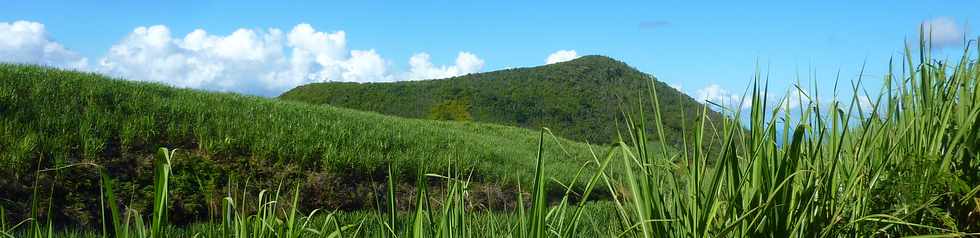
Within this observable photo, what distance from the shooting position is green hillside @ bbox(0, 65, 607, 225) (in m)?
5.88

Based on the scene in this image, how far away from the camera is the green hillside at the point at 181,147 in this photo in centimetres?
588

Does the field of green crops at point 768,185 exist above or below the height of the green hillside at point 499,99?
below

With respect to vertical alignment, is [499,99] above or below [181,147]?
above

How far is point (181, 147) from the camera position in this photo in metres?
6.94

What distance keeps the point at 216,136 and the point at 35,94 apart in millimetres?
2015

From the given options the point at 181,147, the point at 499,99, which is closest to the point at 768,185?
the point at 181,147

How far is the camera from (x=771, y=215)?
2076 mm

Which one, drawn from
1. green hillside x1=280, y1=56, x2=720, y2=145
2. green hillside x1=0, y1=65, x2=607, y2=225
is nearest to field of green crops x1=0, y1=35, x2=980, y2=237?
green hillside x1=0, y1=65, x2=607, y2=225

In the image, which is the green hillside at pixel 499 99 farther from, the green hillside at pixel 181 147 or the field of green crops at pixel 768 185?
the field of green crops at pixel 768 185

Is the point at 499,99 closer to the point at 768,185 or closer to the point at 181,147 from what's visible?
the point at 181,147

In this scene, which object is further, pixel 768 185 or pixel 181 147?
pixel 181 147

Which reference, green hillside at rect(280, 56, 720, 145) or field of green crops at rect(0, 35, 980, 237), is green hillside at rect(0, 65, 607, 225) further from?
green hillside at rect(280, 56, 720, 145)

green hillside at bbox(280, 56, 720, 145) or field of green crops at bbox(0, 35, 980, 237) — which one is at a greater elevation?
green hillside at bbox(280, 56, 720, 145)

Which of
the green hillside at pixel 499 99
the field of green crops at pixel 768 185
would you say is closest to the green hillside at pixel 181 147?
the field of green crops at pixel 768 185
